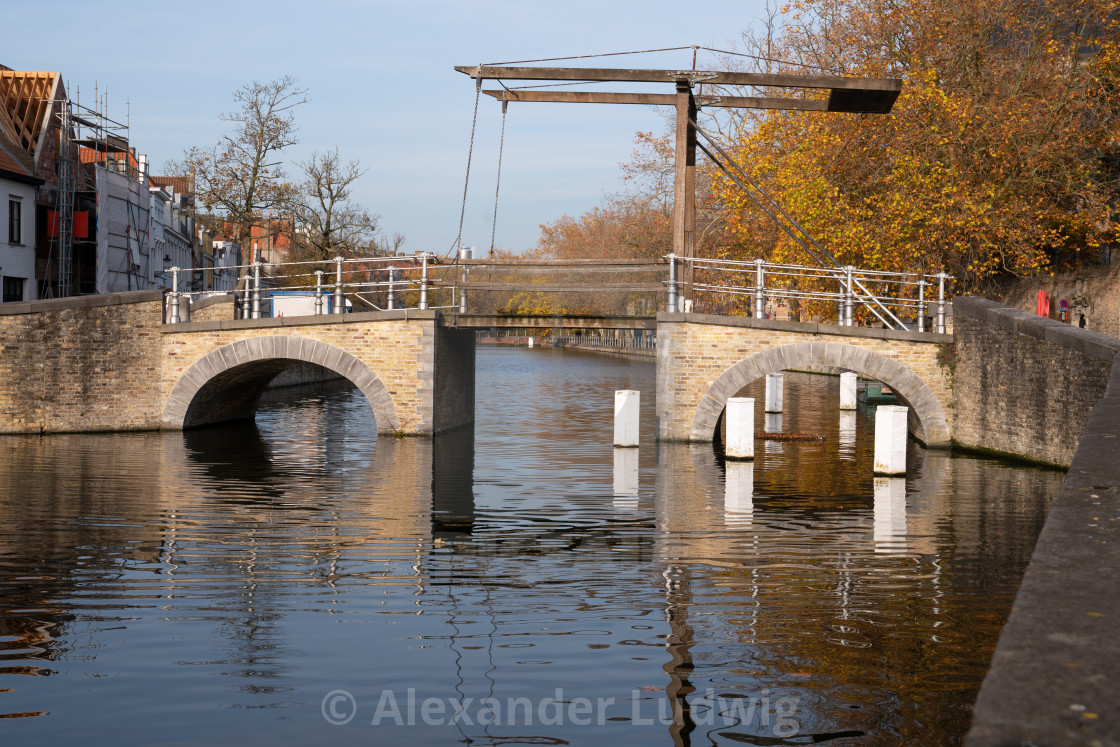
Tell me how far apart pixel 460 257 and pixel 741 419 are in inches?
237

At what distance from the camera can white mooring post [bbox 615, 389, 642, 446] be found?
18.5 meters

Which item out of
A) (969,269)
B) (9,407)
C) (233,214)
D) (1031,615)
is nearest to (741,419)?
(969,269)

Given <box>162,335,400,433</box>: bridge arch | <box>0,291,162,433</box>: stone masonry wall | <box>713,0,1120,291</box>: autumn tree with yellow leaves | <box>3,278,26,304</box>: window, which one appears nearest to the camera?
<box>0,291,162,433</box>: stone masonry wall

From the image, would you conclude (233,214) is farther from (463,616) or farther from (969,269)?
(463,616)

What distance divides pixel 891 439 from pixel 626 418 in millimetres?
4538

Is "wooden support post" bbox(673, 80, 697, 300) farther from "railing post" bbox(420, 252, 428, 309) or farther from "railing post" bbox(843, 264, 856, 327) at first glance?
"railing post" bbox(420, 252, 428, 309)

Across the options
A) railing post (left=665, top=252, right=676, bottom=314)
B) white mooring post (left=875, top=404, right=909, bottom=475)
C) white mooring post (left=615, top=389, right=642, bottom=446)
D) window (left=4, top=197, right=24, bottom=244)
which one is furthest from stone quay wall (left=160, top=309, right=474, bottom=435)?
window (left=4, top=197, right=24, bottom=244)

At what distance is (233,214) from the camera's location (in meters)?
38.9

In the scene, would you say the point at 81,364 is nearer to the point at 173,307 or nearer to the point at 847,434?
the point at 173,307

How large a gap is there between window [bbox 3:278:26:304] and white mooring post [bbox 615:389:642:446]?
67.0 feet

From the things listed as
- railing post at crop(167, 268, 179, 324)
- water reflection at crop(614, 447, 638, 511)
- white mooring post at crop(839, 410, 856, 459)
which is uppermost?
railing post at crop(167, 268, 179, 324)

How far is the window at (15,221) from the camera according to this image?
30.8m

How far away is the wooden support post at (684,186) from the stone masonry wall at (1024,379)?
472cm

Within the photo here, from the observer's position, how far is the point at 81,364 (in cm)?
1973
